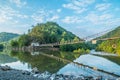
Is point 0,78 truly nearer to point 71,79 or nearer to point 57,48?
point 71,79

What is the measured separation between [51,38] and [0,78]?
2964 inches

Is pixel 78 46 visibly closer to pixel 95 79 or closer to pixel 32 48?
pixel 32 48

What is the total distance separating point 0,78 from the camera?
12.5 metres

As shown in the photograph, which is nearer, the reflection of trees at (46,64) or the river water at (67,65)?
the river water at (67,65)

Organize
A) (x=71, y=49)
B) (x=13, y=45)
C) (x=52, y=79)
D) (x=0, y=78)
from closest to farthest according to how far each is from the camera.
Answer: (x=0, y=78) → (x=52, y=79) → (x=71, y=49) → (x=13, y=45)

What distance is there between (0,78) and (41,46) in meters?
72.3

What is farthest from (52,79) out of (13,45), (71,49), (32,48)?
(13,45)

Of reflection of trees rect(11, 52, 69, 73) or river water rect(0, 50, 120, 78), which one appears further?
reflection of trees rect(11, 52, 69, 73)

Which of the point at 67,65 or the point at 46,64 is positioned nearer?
the point at 67,65

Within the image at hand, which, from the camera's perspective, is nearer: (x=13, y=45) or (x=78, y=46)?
(x=78, y=46)

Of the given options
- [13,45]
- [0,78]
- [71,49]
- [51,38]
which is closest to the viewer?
[0,78]

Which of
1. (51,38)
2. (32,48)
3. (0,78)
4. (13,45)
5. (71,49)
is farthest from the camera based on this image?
(13,45)

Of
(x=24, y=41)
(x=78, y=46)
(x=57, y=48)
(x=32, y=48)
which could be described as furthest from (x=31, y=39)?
(x=78, y=46)

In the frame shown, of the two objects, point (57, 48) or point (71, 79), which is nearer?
point (71, 79)
